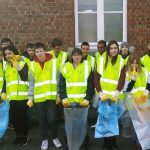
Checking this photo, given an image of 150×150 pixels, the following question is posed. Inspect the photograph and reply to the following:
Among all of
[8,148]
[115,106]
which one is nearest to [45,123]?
[8,148]

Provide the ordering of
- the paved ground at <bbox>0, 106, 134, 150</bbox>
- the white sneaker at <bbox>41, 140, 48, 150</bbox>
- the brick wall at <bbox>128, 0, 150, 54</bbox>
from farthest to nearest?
the brick wall at <bbox>128, 0, 150, 54</bbox>
the paved ground at <bbox>0, 106, 134, 150</bbox>
the white sneaker at <bbox>41, 140, 48, 150</bbox>

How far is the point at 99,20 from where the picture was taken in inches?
379

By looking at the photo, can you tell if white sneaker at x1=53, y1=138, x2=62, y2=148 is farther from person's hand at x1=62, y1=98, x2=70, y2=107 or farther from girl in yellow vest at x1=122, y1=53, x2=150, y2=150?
girl in yellow vest at x1=122, y1=53, x2=150, y2=150

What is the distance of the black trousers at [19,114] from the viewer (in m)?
6.91

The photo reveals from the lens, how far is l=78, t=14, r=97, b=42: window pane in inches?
380

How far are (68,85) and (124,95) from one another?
89cm

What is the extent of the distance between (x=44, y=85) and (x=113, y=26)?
3.60 m

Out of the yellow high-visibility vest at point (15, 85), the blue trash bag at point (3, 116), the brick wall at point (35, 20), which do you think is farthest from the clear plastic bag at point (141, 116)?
the brick wall at point (35, 20)

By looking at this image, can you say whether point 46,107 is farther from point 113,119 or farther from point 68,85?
point 113,119

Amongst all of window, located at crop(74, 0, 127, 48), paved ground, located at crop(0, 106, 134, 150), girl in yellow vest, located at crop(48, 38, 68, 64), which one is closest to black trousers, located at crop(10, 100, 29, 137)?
paved ground, located at crop(0, 106, 134, 150)

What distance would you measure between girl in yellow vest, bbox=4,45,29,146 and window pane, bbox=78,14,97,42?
312cm

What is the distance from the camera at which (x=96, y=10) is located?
31.6 ft

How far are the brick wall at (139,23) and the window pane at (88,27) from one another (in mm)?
825

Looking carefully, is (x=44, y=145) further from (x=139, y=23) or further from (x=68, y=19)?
(x=139, y=23)
